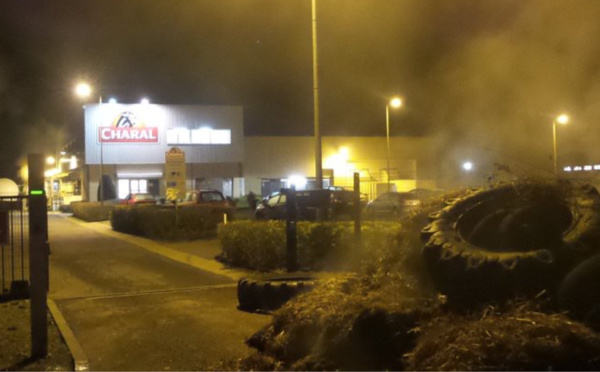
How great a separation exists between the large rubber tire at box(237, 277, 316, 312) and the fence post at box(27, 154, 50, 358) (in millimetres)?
2775

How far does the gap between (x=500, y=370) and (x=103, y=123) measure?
43.7 metres

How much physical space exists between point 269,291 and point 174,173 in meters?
13.2

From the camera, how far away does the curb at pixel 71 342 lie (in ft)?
21.9

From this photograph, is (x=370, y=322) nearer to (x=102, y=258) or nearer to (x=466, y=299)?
(x=466, y=299)

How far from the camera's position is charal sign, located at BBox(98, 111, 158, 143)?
4525 cm

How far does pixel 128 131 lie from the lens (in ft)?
150

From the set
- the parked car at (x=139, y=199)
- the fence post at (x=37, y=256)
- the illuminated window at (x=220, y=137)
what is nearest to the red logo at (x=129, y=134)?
the illuminated window at (x=220, y=137)

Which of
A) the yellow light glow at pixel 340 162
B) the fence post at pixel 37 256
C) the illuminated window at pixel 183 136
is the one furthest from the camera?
the yellow light glow at pixel 340 162

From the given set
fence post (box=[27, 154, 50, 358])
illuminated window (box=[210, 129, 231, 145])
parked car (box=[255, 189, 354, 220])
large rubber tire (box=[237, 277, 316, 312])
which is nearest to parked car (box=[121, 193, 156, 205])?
illuminated window (box=[210, 129, 231, 145])

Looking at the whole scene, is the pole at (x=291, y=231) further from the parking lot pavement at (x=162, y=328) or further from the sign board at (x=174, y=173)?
the sign board at (x=174, y=173)

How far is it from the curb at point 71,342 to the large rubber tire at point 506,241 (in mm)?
3623

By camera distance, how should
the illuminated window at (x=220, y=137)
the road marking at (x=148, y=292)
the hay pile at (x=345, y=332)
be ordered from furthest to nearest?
1. the illuminated window at (x=220, y=137)
2. the road marking at (x=148, y=292)
3. the hay pile at (x=345, y=332)

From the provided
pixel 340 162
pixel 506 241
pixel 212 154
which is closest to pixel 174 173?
pixel 506 241

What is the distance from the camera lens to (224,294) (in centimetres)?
1070
